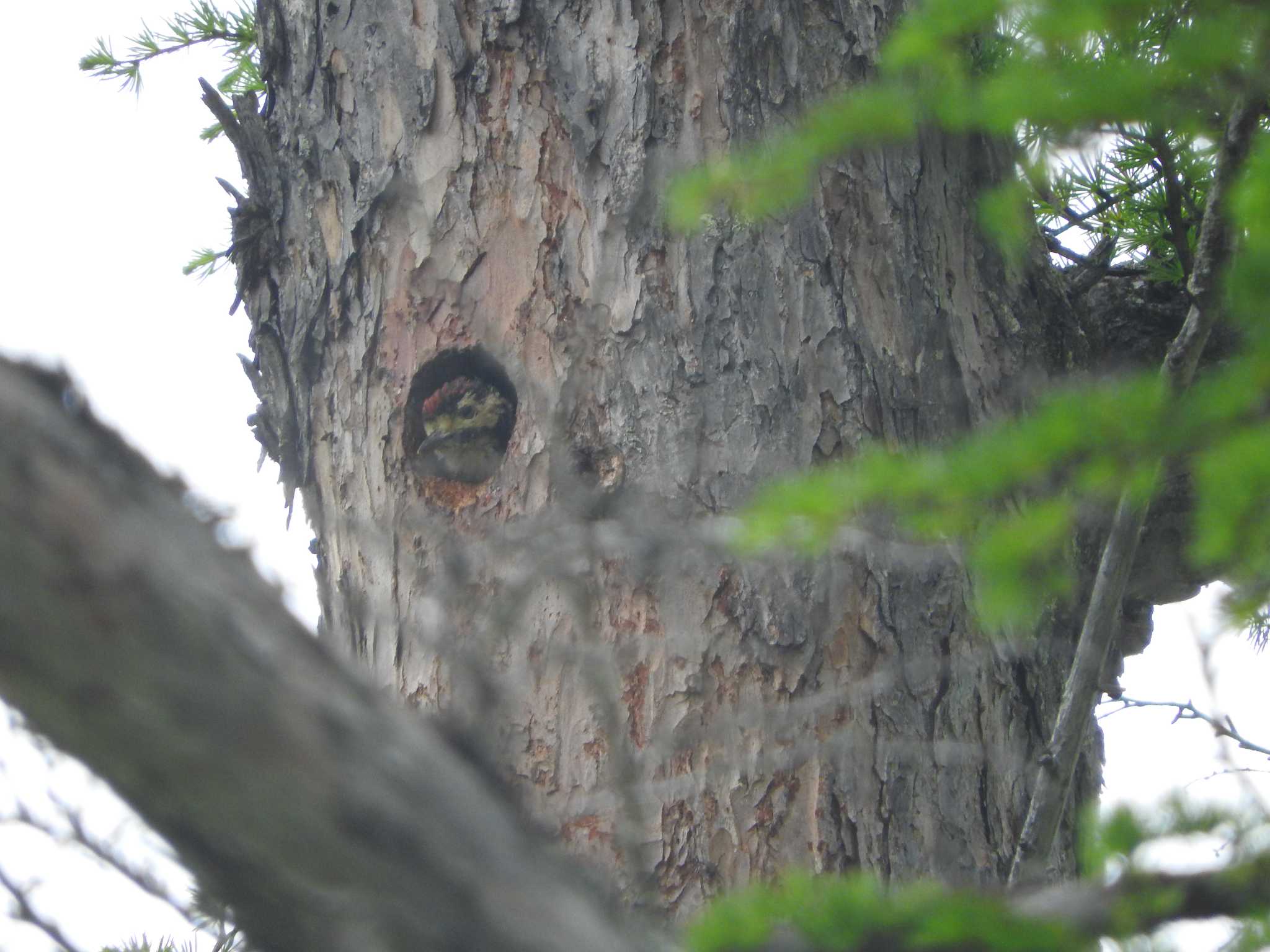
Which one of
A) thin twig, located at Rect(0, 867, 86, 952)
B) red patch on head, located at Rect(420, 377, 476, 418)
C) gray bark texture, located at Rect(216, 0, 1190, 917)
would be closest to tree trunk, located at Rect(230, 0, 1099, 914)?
gray bark texture, located at Rect(216, 0, 1190, 917)

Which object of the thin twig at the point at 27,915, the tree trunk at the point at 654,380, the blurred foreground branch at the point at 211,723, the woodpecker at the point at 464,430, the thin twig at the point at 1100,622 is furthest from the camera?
the woodpecker at the point at 464,430

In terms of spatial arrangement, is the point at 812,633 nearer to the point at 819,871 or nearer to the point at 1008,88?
the point at 819,871

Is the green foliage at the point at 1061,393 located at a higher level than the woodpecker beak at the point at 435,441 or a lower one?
lower

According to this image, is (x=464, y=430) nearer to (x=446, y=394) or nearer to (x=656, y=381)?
(x=446, y=394)

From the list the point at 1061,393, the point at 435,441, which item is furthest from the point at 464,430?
the point at 1061,393

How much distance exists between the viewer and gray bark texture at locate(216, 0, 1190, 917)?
2176 millimetres

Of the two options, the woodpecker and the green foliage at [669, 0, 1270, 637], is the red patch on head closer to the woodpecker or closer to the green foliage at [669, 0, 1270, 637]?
the woodpecker

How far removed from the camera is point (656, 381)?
7.79ft

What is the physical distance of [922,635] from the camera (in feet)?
7.48

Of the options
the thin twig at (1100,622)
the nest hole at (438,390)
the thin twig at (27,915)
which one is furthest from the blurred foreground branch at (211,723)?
the nest hole at (438,390)

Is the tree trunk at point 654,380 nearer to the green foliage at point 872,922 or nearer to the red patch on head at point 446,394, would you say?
the red patch on head at point 446,394

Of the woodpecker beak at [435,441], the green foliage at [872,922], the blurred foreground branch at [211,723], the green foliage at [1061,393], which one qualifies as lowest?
the green foliage at [872,922]

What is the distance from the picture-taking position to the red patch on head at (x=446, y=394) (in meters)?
2.99

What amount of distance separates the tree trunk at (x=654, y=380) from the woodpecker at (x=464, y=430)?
3.9 inches
